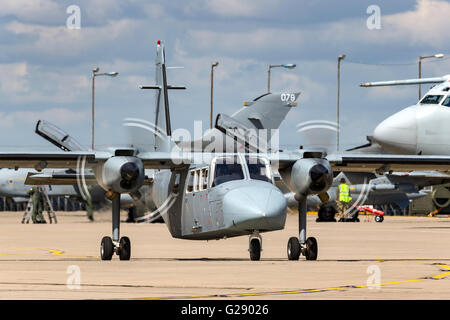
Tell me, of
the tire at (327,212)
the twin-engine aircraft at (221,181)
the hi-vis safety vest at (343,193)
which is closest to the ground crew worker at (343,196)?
the hi-vis safety vest at (343,193)

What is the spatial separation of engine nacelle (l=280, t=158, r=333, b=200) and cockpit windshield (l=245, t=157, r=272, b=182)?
791 millimetres

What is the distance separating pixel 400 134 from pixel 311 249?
15.7 metres

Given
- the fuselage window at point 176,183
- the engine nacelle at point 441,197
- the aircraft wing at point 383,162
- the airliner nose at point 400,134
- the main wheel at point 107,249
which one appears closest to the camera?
the main wheel at point 107,249

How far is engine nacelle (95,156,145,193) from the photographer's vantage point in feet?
68.7

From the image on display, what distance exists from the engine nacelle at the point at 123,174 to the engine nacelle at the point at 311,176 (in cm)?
365

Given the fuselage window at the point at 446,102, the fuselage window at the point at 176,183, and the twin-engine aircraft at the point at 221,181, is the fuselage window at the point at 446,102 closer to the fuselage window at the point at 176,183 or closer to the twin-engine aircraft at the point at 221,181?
the twin-engine aircraft at the point at 221,181

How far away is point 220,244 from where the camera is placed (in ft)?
98.4

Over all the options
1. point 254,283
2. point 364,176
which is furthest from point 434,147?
point 254,283

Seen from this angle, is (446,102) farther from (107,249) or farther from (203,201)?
(107,249)

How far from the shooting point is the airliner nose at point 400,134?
36.0 metres

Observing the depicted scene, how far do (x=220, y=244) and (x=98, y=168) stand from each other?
28.5 ft

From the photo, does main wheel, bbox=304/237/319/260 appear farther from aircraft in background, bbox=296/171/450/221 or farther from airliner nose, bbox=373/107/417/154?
aircraft in background, bbox=296/171/450/221
